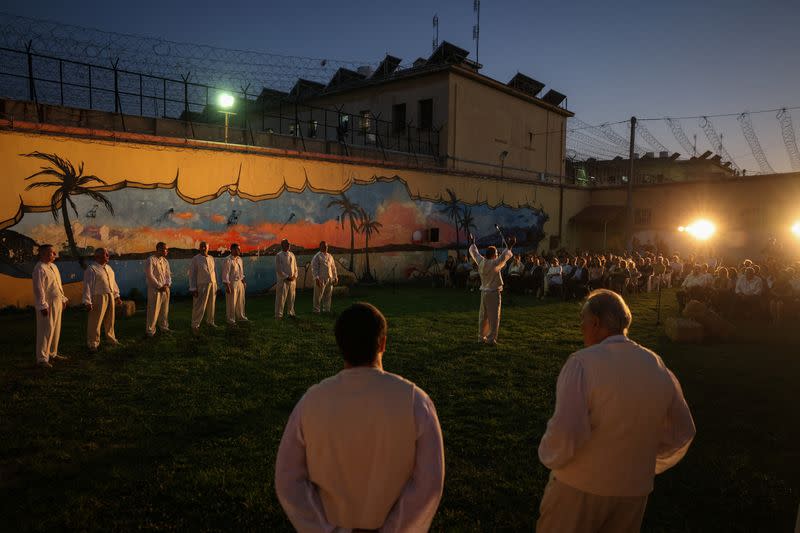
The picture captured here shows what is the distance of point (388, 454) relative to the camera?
222 centimetres

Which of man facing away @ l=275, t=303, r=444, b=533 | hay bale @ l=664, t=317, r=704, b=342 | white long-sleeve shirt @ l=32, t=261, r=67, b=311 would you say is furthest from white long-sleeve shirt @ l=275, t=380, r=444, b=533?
hay bale @ l=664, t=317, r=704, b=342

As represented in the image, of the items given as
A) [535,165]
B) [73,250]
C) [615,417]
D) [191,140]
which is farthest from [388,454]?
[535,165]

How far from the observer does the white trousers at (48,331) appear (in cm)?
891

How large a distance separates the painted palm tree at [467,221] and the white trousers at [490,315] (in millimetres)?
16029

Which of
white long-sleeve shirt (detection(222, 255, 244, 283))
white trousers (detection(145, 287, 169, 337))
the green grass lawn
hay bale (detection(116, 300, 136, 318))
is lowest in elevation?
the green grass lawn

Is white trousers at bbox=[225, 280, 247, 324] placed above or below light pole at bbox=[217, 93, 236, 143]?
below

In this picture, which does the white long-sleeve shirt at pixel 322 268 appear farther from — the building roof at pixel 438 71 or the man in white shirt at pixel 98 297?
the building roof at pixel 438 71

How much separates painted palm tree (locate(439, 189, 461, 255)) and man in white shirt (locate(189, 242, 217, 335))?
15010mm

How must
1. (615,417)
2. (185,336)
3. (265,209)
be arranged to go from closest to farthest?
(615,417) < (185,336) < (265,209)

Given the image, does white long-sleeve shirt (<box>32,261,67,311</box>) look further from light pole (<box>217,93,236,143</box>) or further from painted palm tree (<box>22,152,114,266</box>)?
light pole (<box>217,93,236,143</box>)

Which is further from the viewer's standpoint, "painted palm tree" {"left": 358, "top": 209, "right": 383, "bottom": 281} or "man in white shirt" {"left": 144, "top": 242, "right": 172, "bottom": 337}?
"painted palm tree" {"left": 358, "top": 209, "right": 383, "bottom": 281}

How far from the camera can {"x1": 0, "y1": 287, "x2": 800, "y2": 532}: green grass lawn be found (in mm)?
4602

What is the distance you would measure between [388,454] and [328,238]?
63.9ft

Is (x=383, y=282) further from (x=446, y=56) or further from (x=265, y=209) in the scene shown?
(x=446, y=56)
